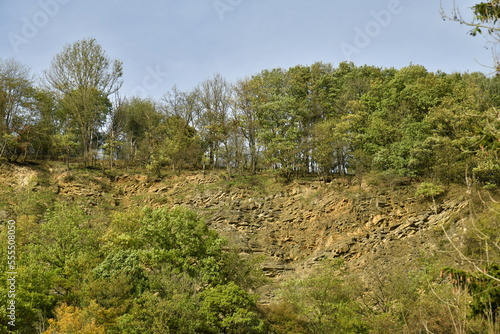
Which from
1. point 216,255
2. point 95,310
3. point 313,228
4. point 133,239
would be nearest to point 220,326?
point 216,255

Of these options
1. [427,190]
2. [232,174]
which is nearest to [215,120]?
[232,174]

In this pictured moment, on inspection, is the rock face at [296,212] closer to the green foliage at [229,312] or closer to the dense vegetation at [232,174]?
the dense vegetation at [232,174]

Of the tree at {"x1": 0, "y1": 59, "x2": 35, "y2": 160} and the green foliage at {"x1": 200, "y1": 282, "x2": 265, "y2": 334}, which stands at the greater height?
the tree at {"x1": 0, "y1": 59, "x2": 35, "y2": 160}

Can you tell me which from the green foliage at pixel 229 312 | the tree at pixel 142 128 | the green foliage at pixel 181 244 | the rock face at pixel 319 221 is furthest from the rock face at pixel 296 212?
the green foliage at pixel 229 312

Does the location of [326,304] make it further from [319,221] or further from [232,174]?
[232,174]

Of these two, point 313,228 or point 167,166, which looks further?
point 167,166

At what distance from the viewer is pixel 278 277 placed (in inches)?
1170

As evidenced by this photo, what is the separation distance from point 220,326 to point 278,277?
9289mm

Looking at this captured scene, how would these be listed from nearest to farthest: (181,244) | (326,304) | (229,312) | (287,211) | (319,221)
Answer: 1. (229,312)
2. (326,304)
3. (181,244)
4. (319,221)
5. (287,211)

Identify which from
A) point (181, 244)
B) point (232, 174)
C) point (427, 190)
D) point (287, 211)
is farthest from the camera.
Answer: point (232, 174)

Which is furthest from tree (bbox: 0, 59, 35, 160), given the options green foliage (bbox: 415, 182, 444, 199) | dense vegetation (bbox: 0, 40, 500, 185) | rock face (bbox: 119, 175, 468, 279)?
green foliage (bbox: 415, 182, 444, 199)

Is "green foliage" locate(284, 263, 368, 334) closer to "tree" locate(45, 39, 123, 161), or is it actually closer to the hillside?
the hillside

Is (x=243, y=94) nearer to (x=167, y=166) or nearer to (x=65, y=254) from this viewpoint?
(x=167, y=166)

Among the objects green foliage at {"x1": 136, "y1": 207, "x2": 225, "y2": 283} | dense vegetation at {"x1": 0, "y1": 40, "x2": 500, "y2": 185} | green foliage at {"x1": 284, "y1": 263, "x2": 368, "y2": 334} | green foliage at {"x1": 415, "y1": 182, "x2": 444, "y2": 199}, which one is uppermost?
dense vegetation at {"x1": 0, "y1": 40, "x2": 500, "y2": 185}
